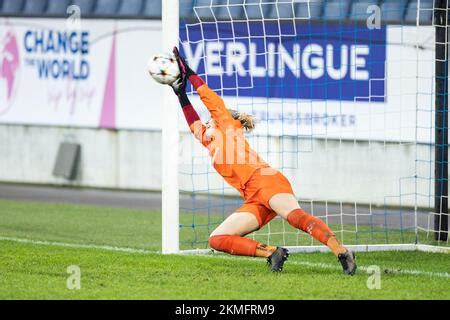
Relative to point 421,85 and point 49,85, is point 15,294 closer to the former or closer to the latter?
point 421,85

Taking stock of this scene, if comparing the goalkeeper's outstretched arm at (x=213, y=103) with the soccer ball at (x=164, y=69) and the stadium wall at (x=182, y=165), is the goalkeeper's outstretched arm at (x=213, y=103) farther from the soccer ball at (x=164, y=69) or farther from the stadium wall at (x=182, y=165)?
the stadium wall at (x=182, y=165)

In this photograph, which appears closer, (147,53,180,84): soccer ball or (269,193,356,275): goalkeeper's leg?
(269,193,356,275): goalkeeper's leg

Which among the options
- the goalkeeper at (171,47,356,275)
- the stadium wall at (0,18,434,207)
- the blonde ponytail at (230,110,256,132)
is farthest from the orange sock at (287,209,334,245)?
the stadium wall at (0,18,434,207)

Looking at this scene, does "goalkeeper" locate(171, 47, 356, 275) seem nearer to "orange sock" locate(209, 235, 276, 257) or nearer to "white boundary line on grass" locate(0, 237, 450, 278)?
"orange sock" locate(209, 235, 276, 257)

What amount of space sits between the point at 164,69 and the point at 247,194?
1326 mm

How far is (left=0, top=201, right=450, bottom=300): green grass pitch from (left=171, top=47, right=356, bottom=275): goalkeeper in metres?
0.23

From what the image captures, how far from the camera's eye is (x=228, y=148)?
10453 mm

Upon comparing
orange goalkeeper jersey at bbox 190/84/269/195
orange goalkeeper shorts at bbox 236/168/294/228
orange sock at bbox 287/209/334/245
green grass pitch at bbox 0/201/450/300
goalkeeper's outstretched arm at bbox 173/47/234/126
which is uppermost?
goalkeeper's outstretched arm at bbox 173/47/234/126

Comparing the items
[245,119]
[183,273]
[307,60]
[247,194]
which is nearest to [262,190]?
[247,194]

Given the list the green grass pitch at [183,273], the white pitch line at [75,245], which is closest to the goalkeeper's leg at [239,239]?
the green grass pitch at [183,273]

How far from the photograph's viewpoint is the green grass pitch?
925 centimetres

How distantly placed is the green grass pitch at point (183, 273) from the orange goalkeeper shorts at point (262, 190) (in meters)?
0.53

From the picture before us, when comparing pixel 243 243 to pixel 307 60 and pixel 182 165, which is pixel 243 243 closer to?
pixel 307 60

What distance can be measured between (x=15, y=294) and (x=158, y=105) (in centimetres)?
1051
